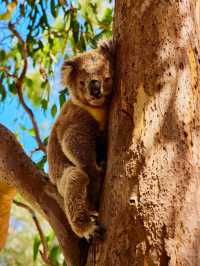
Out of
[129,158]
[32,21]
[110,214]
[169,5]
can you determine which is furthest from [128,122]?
[32,21]

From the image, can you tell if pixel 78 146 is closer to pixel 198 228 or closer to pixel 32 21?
pixel 198 228

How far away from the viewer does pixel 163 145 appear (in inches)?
79.6

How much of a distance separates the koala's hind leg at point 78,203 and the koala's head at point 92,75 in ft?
1.36

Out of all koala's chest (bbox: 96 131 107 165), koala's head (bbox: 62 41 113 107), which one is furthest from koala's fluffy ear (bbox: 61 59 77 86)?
koala's chest (bbox: 96 131 107 165)

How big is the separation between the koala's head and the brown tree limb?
475 mm

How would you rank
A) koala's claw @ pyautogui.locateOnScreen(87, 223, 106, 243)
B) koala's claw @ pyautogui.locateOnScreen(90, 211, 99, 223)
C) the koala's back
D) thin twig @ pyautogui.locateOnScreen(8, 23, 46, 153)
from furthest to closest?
thin twig @ pyautogui.locateOnScreen(8, 23, 46, 153) → the koala's back → koala's claw @ pyautogui.locateOnScreen(90, 211, 99, 223) → koala's claw @ pyautogui.locateOnScreen(87, 223, 106, 243)

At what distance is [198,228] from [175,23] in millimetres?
921

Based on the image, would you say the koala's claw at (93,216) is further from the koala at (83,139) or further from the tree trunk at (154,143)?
the tree trunk at (154,143)

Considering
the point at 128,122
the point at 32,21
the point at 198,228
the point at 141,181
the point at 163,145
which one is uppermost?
the point at 32,21

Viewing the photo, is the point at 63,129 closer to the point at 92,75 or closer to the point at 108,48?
the point at 92,75

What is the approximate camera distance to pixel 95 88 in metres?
2.84

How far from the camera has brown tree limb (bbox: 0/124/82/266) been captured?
252 cm

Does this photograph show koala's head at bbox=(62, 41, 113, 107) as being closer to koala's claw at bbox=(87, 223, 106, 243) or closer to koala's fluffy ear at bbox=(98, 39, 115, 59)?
koala's fluffy ear at bbox=(98, 39, 115, 59)

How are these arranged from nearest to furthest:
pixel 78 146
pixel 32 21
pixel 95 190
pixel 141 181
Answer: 1. pixel 141 181
2. pixel 95 190
3. pixel 78 146
4. pixel 32 21
